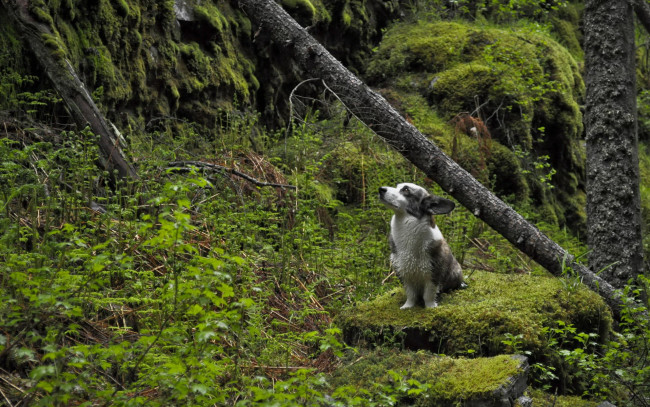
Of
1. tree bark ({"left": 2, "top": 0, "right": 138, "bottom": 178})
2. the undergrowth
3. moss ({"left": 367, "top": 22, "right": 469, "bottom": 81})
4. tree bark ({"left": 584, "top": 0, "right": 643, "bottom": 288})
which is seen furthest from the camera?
moss ({"left": 367, "top": 22, "right": 469, "bottom": 81})

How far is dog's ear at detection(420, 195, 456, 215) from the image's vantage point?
4648 millimetres

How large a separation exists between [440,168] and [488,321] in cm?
194

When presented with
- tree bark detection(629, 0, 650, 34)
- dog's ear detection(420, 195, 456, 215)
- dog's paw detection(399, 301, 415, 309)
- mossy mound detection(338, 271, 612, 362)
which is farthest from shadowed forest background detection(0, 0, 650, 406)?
tree bark detection(629, 0, 650, 34)

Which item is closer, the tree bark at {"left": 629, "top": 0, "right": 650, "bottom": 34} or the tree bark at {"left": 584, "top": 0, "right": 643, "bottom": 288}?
Result: the tree bark at {"left": 584, "top": 0, "right": 643, "bottom": 288}

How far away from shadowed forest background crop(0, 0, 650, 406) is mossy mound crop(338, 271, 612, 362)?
0.02m

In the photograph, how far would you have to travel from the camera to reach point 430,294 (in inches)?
187

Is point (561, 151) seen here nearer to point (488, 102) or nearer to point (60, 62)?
point (488, 102)

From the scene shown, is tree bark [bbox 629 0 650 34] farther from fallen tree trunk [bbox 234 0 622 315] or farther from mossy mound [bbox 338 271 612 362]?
mossy mound [bbox 338 271 612 362]

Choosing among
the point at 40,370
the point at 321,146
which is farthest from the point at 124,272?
the point at 321,146

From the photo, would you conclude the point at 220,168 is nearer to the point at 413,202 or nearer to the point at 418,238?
the point at 413,202

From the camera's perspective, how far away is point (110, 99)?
6723 mm

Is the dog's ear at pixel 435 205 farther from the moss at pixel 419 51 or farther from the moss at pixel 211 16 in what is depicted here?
the moss at pixel 419 51

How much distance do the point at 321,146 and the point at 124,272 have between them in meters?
4.86

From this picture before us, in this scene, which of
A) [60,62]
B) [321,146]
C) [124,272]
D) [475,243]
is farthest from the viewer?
[321,146]
